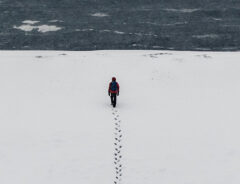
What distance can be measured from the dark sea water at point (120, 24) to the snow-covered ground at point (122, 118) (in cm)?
140

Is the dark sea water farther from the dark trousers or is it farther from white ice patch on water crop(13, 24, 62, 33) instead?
the dark trousers

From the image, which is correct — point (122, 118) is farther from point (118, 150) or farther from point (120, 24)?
point (120, 24)

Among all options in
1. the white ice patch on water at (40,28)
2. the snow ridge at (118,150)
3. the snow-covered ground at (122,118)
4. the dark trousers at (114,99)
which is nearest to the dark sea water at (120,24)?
the white ice patch on water at (40,28)

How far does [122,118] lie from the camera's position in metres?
15.2

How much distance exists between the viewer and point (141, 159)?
13055mm

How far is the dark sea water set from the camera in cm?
2178

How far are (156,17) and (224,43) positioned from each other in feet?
16.2


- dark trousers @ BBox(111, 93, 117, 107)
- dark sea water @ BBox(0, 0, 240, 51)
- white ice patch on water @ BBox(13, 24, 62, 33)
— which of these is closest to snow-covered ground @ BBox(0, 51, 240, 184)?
dark trousers @ BBox(111, 93, 117, 107)

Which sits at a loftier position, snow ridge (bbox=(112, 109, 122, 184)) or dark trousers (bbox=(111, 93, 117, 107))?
dark trousers (bbox=(111, 93, 117, 107))

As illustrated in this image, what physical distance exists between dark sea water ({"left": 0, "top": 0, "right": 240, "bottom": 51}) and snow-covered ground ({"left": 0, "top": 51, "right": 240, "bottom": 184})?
1402 mm

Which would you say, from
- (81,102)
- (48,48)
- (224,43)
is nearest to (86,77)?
(81,102)

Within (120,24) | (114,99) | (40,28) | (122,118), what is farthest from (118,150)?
(40,28)

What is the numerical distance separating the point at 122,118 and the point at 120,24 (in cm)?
1004

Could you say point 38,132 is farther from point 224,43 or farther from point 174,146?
point 224,43
